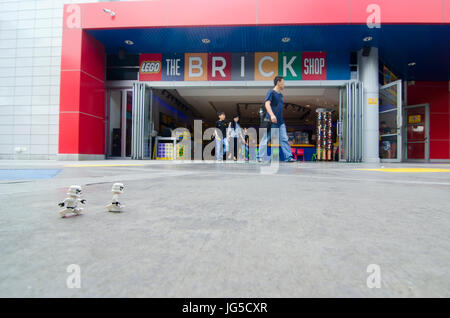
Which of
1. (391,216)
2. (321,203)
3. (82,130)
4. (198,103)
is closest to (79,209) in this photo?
(321,203)

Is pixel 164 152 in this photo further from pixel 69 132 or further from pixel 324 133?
pixel 324 133

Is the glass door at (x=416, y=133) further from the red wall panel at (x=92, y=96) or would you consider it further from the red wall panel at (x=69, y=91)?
the red wall panel at (x=69, y=91)

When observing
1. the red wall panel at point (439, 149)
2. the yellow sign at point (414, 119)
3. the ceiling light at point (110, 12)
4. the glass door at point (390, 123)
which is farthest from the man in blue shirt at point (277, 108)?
the yellow sign at point (414, 119)

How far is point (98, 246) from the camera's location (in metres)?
0.48

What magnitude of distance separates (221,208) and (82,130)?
7.44m

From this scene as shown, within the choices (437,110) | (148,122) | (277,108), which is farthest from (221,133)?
(437,110)

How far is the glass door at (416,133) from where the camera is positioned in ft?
34.1

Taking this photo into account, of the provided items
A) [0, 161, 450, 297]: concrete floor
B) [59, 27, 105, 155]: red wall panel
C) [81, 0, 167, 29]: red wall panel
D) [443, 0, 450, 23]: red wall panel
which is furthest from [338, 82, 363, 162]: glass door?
[59, 27, 105, 155]: red wall panel

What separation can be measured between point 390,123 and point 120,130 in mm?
8990

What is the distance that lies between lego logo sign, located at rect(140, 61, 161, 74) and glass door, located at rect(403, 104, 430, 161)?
10.6 meters

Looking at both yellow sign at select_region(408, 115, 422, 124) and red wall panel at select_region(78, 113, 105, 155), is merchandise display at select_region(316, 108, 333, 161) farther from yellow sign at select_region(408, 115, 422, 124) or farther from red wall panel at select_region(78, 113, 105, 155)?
red wall panel at select_region(78, 113, 105, 155)

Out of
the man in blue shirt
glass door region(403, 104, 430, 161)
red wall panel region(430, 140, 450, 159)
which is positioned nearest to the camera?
the man in blue shirt

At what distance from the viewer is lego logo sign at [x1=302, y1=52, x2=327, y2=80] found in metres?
8.01
